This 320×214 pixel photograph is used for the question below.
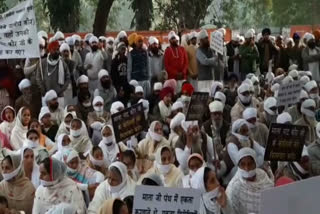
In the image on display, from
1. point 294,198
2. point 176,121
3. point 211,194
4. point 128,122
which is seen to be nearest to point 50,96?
point 176,121

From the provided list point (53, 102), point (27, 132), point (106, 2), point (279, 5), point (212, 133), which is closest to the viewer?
point (27, 132)

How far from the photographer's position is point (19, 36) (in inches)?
444

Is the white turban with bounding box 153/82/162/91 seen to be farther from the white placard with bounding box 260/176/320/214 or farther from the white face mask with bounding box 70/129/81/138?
the white placard with bounding box 260/176/320/214

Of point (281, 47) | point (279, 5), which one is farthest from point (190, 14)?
point (279, 5)

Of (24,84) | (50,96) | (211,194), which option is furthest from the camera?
(24,84)

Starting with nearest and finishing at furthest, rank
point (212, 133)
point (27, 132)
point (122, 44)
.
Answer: point (27, 132)
point (212, 133)
point (122, 44)

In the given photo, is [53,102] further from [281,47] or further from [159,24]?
[159,24]

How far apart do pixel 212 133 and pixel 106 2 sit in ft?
37.7

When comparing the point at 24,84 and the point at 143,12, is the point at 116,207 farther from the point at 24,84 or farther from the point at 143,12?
the point at 143,12

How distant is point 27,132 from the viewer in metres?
10.3

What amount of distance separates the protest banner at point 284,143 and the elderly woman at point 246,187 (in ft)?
1.19

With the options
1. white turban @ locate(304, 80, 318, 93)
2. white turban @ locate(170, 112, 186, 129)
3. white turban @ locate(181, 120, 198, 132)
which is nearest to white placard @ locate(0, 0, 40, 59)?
white turban @ locate(170, 112, 186, 129)

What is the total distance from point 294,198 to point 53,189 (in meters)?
4.54

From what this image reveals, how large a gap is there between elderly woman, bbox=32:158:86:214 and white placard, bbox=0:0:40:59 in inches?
134
